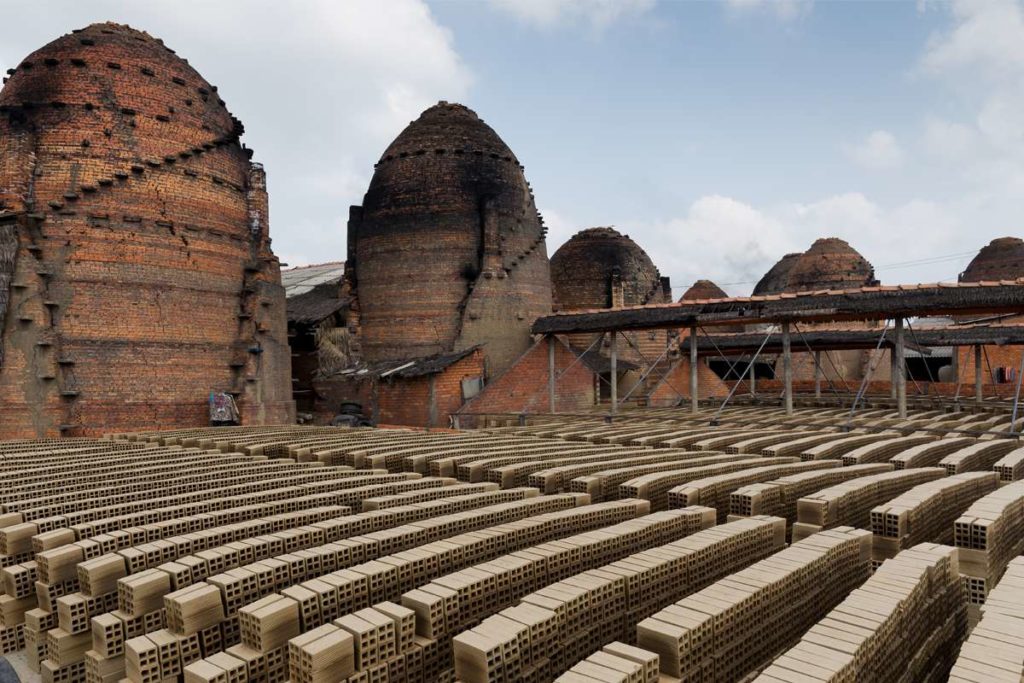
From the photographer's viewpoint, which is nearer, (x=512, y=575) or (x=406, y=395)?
(x=512, y=575)

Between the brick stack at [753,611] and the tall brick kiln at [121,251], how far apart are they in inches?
614

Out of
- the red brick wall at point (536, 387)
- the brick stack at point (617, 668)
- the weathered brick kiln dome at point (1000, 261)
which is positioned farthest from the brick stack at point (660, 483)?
the weathered brick kiln dome at point (1000, 261)

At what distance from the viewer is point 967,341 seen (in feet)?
68.3

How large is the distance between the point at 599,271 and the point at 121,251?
19.5 m

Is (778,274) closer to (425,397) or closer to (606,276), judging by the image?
(606,276)

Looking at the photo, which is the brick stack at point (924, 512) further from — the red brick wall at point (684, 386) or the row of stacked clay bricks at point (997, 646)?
the red brick wall at point (684, 386)

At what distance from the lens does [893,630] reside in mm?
3574

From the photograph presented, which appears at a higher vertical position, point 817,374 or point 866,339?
point 866,339

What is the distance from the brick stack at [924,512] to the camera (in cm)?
527

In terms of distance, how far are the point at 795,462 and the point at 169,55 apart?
18.5 metres

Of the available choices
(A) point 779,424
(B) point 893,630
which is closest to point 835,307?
(A) point 779,424

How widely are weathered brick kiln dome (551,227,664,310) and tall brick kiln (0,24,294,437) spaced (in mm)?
15320

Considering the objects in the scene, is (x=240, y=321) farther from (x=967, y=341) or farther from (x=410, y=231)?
(x=967, y=341)

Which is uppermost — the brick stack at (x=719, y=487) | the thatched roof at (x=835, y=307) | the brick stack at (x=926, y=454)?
Answer: the thatched roof at (x=835, y=307)
